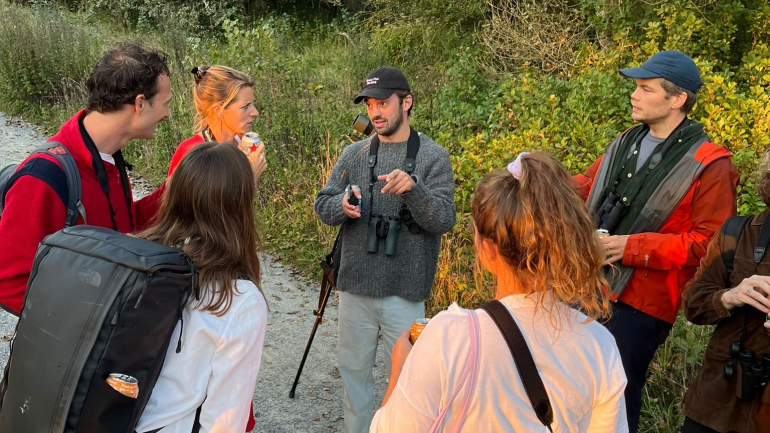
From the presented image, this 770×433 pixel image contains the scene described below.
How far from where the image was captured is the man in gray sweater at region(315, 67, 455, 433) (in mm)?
3293

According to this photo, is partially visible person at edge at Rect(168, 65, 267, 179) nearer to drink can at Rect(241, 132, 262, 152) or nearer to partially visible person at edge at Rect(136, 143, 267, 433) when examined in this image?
drink can at Rect(241, 132, 262, 152)

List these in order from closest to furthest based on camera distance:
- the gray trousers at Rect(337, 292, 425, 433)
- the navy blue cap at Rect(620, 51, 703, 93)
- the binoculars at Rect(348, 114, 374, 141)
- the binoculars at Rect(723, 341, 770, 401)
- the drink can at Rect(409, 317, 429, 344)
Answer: the drink can at Rect(409, 317, 429, 344) → the binoculars at Rect(723, 341, 770, 401) → the navy blue cap at Rect(620, 51, 703, 93) → the gray trousers at Rect(337, 292, 425, 433) → the binoculars at Rect(348, 114, 374, 141)

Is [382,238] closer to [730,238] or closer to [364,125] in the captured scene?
[364,125]

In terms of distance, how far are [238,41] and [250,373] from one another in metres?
6.93

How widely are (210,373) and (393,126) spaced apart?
5.74ft

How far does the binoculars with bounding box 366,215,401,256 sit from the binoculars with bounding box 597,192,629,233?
3.39 ft

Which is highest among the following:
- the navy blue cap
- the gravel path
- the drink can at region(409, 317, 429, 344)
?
the navy blue cap

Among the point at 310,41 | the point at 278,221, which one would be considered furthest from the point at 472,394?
the point at 310,41

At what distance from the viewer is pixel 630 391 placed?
10.7 ft

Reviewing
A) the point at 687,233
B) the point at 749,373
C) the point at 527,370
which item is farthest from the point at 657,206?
the point at 527,370

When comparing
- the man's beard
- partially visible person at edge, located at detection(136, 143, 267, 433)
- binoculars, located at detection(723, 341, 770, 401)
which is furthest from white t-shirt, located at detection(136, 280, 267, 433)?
binoculars, located at detection(723, 341, 770, 401)

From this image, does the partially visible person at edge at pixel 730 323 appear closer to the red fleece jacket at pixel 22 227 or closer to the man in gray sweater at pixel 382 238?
the man in gray sweater at pixel 382 238

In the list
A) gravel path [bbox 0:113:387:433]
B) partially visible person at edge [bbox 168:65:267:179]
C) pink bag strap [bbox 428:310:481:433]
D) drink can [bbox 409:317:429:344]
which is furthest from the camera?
gravel path [bbox 0:113:387:433]

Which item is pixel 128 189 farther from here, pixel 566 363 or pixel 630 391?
pixel 630 391
